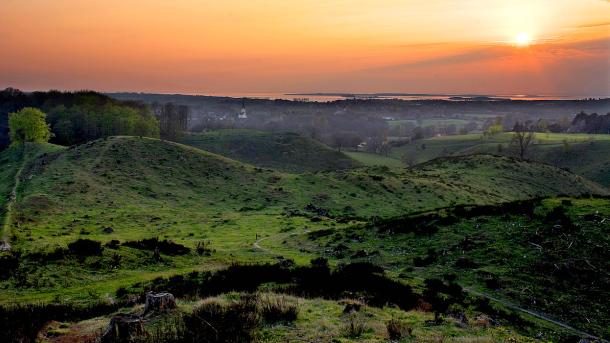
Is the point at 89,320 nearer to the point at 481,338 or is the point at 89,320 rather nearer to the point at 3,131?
the point at 481,338

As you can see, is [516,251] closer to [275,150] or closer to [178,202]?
[178,202]

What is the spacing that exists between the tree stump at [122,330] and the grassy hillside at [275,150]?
139721mm

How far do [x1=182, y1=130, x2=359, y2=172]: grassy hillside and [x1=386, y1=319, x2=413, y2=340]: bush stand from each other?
13863 centimetres

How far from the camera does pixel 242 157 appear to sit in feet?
557

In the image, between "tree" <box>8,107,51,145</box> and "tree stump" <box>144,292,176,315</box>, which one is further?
"tree" <box>8,107,51,145</box>

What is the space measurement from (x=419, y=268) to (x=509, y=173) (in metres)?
76.2

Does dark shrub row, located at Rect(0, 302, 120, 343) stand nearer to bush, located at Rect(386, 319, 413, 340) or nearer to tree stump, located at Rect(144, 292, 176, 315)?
tree stump, located at Rect(144, 292, 176, 315)

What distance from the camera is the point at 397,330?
586 inches

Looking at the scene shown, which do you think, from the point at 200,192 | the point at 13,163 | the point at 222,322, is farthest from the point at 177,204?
the point at 222,322

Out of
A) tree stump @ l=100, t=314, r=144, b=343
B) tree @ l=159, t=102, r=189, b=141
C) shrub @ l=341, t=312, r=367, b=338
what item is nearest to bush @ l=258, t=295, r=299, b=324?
shrub @ l=341, t=312, r=367, b=338

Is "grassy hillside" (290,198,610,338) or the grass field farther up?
"grassy hillside" (290,198,610,338)

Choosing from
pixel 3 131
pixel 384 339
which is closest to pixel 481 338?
pixel 384 339

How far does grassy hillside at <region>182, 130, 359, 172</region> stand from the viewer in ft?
545

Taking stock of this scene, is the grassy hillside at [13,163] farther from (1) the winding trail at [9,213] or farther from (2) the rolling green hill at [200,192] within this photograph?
(2) the rolling green hill at [200,192]
